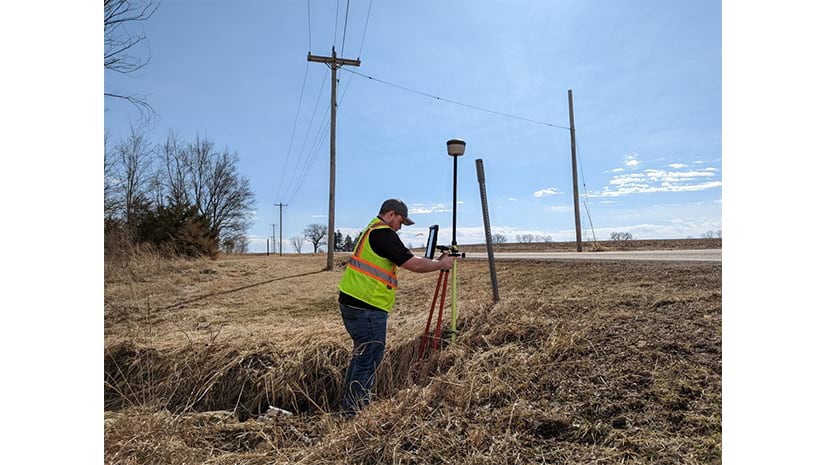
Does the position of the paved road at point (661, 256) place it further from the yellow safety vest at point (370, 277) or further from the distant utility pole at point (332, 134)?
the distant utility pole at point (332, 134)

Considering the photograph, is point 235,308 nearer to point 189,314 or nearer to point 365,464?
point 189,314

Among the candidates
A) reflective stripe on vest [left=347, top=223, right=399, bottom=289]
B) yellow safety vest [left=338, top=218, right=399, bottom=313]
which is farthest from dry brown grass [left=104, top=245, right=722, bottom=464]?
reflective stripe on vest [left=347, top=223, right=399, bottom=289]

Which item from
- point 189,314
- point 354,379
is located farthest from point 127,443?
point 189,314

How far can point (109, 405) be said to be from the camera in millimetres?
4691

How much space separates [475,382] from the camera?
3.45m

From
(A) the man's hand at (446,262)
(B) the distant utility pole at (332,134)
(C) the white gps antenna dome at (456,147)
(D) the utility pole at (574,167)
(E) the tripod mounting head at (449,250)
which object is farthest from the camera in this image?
(D) the utility pole at (574,167)

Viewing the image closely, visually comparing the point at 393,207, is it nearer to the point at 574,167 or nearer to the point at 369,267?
the point at 369,267

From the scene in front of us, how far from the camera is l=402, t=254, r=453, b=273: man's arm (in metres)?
3.83

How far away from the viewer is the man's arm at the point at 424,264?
383cm

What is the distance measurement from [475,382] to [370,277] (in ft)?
4.10

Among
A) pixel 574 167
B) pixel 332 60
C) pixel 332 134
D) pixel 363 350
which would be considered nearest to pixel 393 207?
pixel 363 350

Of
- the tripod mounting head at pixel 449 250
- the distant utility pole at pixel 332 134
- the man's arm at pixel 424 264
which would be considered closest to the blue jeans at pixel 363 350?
the man's arm at pixel 424 264

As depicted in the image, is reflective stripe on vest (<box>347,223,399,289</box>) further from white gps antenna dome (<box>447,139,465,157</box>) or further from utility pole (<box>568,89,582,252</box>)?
utility pole (<box>568,89,582,252</box>)

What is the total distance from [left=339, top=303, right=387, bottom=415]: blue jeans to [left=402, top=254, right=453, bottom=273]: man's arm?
0.50m
